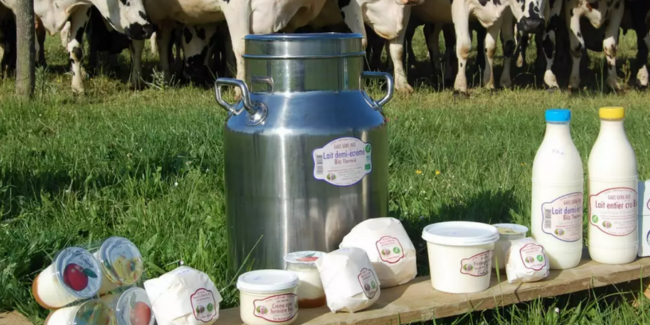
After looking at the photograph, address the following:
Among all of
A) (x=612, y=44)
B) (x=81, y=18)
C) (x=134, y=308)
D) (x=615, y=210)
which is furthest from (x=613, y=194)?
(x=612, y=44)

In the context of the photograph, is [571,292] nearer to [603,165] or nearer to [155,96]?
[603,165]

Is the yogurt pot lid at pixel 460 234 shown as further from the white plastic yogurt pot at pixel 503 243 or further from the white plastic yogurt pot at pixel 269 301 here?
the white plastic yogurt pot at pixel 269 301

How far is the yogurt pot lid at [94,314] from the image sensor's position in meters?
2.63

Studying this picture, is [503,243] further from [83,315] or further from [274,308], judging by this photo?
[83,315]

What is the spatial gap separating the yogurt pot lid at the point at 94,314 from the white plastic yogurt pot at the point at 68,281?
0.03 m

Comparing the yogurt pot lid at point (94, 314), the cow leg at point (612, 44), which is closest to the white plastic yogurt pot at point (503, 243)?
the yogurt pot lid at point (94, 314)

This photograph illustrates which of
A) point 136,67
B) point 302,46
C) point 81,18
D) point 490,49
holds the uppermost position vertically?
point 81,18

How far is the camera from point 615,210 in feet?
10.4

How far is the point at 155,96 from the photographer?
29.5 ft

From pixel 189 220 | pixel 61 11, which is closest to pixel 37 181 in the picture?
pixel 189 220

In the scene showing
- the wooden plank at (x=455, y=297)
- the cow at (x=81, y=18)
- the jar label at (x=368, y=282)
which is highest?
the cow at (x=81, y=18)

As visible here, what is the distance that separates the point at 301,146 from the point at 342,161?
152 mm

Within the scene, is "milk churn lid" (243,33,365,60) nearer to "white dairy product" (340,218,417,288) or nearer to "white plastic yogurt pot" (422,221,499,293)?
"white dairy product" (340,218,417,288)

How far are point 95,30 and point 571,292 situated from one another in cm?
941
